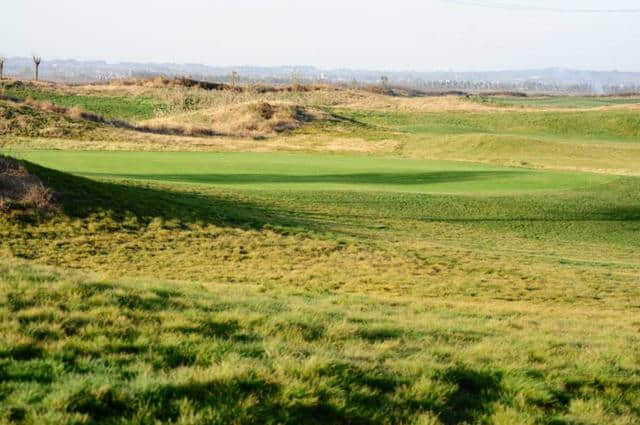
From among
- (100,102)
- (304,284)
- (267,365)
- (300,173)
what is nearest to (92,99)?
(100,102)

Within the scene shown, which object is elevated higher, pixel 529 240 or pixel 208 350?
pixel 208 350

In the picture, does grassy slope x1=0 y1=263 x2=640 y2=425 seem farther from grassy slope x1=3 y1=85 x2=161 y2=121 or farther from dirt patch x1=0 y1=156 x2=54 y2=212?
grassy slope x1=3 y1=85 x2=161 y2=121

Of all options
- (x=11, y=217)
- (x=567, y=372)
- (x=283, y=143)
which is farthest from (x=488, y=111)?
(x=567, y=372)

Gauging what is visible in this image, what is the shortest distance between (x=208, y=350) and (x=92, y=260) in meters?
11.0

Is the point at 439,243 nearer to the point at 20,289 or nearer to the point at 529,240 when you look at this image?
the point at 529,240

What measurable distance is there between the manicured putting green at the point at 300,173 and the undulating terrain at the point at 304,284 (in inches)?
10.9

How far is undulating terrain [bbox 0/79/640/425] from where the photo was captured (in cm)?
616

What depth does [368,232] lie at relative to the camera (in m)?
24.7

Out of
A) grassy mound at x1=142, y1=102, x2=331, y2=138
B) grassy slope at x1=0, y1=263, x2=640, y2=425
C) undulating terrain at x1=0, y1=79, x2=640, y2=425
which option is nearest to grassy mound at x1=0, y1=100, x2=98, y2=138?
undulating terrain at x1=0, y1=79, x2=640, y2=425

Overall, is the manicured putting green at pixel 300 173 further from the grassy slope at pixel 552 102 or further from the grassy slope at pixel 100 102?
the grassy slope at pixel 552 102

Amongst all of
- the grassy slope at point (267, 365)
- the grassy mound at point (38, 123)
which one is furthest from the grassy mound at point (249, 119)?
the grassy slope at point (267, 365)

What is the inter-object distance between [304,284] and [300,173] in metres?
21.5

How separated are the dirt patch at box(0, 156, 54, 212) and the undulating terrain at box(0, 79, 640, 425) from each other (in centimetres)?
6

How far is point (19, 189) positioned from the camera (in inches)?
813
